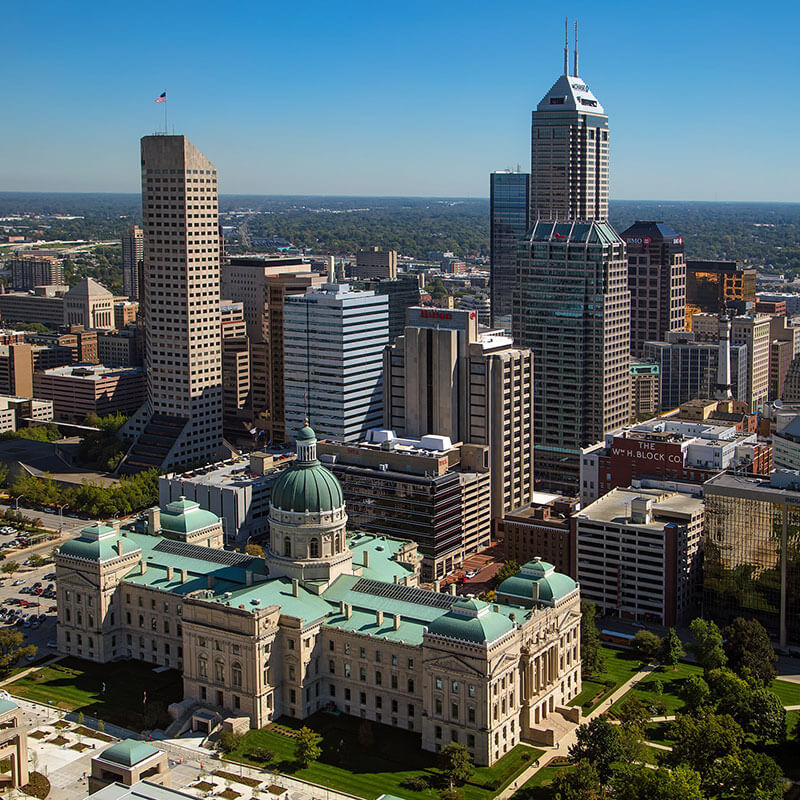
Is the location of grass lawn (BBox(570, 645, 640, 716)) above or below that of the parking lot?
below

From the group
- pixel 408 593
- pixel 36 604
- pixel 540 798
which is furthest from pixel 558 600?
pixel 36 604

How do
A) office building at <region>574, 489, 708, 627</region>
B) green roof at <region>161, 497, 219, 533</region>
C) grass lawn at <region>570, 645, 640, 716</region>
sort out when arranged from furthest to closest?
green roof at <region>161, 497, 219, 533</region>, office building at <region>574, 489, 708, 627</region>, grass lawn at <region>570, 645, 640, 716</region>

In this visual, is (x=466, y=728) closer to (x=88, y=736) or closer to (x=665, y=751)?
(x=665, y=751)

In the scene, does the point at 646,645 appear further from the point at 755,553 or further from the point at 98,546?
the point at 98,546

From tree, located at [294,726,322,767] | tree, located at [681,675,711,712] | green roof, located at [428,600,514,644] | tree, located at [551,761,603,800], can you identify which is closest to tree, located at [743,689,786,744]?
tree, located at [681,675,711,712]

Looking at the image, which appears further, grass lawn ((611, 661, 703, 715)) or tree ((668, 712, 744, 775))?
grass lawn ((611, 661, 703, 715))

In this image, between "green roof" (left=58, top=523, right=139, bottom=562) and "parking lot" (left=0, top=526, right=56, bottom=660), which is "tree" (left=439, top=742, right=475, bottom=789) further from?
"parking lot" (left=0, top=526, right=56, bottom=660)

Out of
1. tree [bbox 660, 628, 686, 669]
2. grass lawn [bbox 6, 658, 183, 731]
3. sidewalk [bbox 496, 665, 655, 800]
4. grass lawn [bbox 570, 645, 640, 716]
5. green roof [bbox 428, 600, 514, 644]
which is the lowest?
sidewalk [bbox 496, 665, 655, 800]
